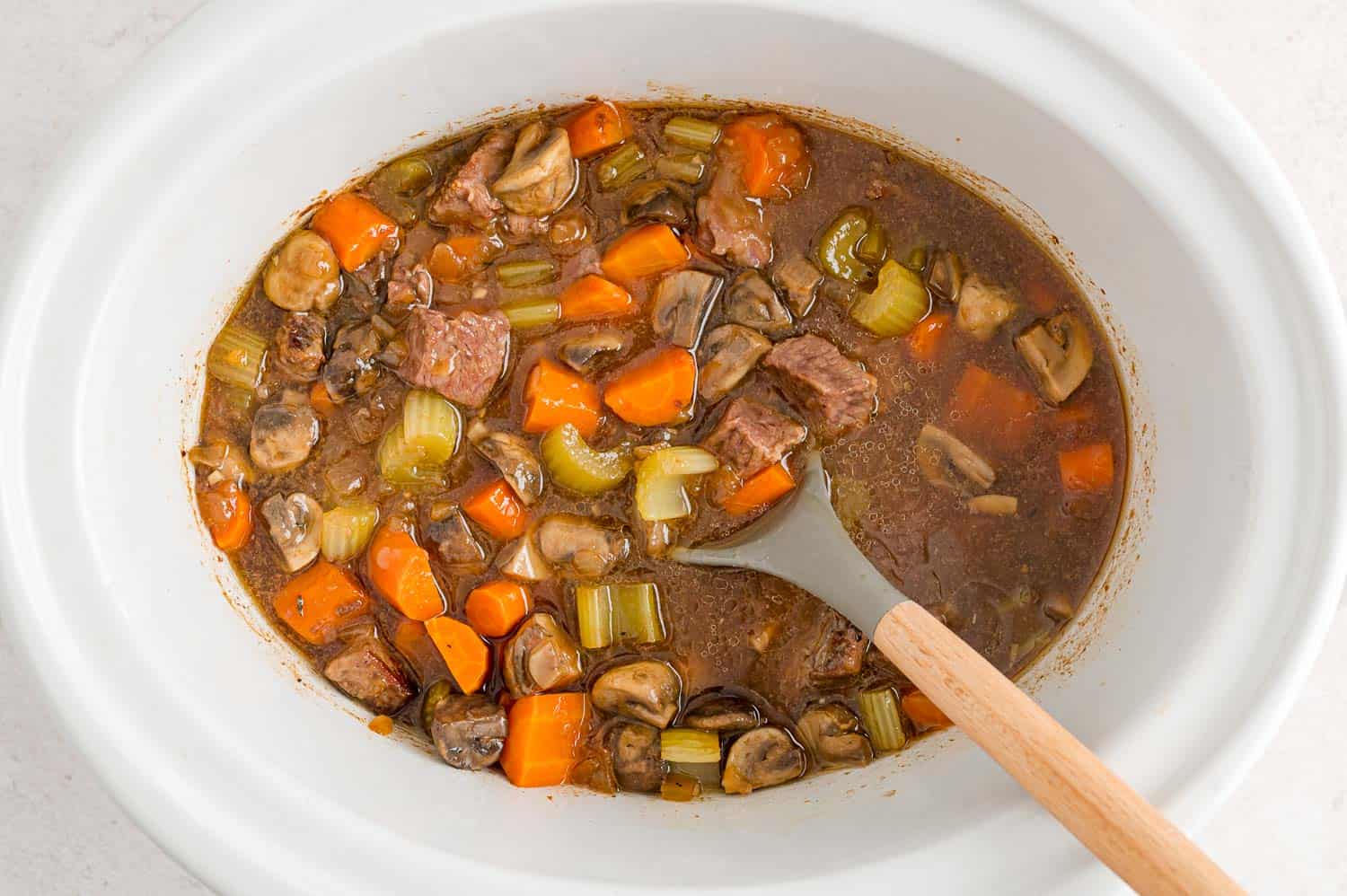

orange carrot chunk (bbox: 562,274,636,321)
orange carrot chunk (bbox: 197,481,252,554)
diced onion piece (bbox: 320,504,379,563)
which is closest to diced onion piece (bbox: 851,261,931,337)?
orange carrot chunk (bbox: 562,274,636,321)

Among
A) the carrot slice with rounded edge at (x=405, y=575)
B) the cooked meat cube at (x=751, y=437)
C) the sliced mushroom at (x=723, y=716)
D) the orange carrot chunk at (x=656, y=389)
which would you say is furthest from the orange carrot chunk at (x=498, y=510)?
the sliced mushroom at (x=723, y=716)

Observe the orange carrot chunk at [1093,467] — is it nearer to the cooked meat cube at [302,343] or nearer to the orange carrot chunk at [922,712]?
the orange carrot chunk at [922,712]

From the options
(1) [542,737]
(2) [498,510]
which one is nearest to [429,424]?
(2) [498,510]

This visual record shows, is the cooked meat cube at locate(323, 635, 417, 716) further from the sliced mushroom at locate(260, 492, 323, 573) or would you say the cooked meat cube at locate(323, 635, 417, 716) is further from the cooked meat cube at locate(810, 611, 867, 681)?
the cooked meat cube at locate(810, 611, 867, 681)

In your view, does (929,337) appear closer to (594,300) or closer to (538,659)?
(594,300)

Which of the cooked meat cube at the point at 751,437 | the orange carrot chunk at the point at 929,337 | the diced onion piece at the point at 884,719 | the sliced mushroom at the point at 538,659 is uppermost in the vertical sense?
the orange carrot chunk at the point at 929,337

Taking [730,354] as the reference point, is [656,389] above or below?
below

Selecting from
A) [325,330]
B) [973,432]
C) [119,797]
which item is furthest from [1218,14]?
[119,797]
